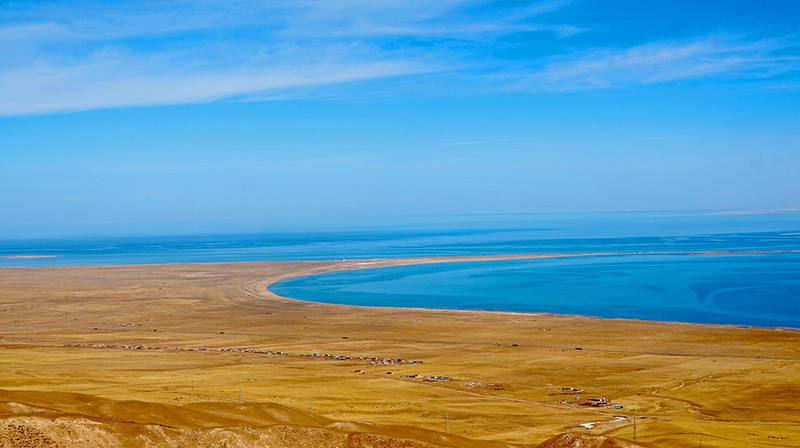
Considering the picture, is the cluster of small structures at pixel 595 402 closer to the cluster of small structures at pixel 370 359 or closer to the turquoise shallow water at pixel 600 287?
the cluster of small structures at pixel 370 359

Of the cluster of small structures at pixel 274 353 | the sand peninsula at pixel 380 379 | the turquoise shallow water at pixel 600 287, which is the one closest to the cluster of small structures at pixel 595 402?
the sand peninsula at pixel 380 379

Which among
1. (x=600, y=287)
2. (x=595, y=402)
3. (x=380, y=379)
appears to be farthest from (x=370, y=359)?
(x=600, y=287)

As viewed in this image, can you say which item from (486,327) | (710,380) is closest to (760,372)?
(710,380)

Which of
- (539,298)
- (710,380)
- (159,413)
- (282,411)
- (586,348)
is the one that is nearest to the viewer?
(159,413)

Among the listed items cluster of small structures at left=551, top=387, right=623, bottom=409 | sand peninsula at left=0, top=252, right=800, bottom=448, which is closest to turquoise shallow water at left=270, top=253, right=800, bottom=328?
sand peninsula at left=0, top=252, right=800, bottom=448

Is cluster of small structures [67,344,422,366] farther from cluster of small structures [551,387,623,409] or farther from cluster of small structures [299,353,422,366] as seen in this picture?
cluster of small structures [551,387,623,409]

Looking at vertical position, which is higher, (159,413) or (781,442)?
(159,413)

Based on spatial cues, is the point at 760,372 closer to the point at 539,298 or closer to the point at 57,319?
the point at 539,298
